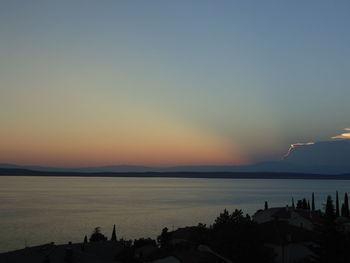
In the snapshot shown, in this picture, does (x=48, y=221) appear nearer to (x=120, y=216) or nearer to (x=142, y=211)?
(x=120, y=216)

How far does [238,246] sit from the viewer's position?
33781 mm

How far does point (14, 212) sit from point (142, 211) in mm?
37853

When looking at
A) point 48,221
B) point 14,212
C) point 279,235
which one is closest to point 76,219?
point 48,221

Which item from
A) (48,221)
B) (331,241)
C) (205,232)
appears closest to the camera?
(331,241)

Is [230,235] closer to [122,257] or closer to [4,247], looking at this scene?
[122,257]

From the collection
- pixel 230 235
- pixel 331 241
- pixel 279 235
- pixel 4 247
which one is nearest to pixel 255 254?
pixel 230 235

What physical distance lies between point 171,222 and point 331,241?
265 ft

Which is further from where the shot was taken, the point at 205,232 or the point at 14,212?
the point at 14,212

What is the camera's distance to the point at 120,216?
119 meters

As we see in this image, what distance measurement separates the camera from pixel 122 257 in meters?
42.2

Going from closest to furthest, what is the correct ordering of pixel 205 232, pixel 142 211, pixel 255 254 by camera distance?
pixel 255 254
pixel 205 232
pixel 142 211

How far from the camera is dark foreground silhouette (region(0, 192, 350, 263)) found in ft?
98.2

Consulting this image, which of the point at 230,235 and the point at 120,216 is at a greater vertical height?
the point at 230,235

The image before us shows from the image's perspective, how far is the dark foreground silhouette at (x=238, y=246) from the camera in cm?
2994
